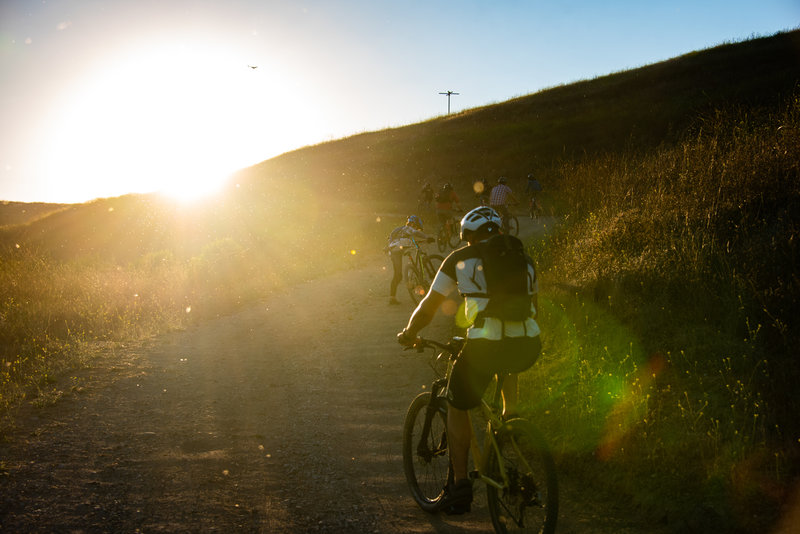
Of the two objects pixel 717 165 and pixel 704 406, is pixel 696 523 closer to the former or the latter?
pixel 704 406

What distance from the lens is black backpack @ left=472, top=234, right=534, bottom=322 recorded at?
329cm

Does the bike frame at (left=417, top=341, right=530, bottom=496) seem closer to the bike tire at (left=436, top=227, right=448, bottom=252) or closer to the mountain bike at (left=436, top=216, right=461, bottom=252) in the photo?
the mountain bike at (left=436, top=216, right=461, bottom=252)

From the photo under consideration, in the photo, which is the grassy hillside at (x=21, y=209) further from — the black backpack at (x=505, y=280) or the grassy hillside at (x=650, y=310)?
the black backpack at (x=505, y=280)

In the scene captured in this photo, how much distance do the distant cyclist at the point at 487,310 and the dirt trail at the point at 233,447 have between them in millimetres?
1217

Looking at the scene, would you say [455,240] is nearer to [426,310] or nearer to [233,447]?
[233,447]

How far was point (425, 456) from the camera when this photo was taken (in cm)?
426

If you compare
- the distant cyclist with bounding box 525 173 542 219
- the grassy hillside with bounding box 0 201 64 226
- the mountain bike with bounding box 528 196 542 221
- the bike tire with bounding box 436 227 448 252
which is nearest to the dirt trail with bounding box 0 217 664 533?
the bike tire with bounding box 436 227 448 252

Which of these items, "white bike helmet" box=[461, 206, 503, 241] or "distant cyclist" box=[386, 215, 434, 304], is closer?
"white bike helmet" box=[461, 206, 503, 241]

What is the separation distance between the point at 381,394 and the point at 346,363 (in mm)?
1478

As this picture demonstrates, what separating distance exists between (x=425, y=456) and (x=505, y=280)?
186 cm

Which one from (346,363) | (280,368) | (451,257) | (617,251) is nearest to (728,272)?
(617,251)

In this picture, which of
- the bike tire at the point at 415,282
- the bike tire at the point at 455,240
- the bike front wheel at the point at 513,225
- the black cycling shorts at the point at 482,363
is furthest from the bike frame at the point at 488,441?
the bike tire at the point at 455,240

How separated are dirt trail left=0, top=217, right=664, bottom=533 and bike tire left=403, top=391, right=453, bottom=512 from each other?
16 cm

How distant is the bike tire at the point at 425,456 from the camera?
420 cm
